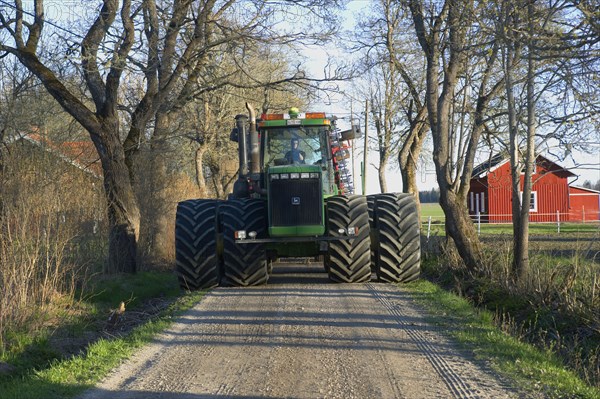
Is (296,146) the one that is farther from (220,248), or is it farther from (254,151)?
(220,248)

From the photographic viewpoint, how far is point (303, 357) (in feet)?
26.2

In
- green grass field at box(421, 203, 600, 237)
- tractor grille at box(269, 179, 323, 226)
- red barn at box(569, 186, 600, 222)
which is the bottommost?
green grass field at box(421, 203, 600, 237)

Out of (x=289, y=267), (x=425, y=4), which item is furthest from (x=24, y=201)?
(x=425, y=4)

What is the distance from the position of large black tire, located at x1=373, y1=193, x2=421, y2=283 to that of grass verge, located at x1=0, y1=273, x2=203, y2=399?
3.58 meters

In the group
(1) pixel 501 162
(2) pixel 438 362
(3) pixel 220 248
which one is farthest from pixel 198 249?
(1) pixel 501 162

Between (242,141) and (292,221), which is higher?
(242,141)

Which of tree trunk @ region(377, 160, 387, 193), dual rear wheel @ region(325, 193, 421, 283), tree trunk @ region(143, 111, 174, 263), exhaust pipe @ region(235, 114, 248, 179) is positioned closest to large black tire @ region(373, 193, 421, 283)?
dual rear wheel @ region(325, 193, 421, 283)

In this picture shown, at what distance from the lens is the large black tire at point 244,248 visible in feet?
44.7

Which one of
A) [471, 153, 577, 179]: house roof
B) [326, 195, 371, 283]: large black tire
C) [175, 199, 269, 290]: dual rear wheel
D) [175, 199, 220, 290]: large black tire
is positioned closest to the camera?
[326, 195, 371, 283]: large black tire

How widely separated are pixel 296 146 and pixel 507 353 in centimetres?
774

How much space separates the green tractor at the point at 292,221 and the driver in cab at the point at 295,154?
0.07 ft

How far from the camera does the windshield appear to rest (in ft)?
48.1

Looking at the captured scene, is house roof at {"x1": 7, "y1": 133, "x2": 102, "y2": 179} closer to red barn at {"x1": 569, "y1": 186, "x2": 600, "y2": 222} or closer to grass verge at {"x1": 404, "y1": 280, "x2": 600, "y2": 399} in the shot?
grass verge at {"x1": 404, "y1": 280, "x2": 600, "y2": 399}

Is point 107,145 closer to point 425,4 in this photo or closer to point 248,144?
point 248,144
